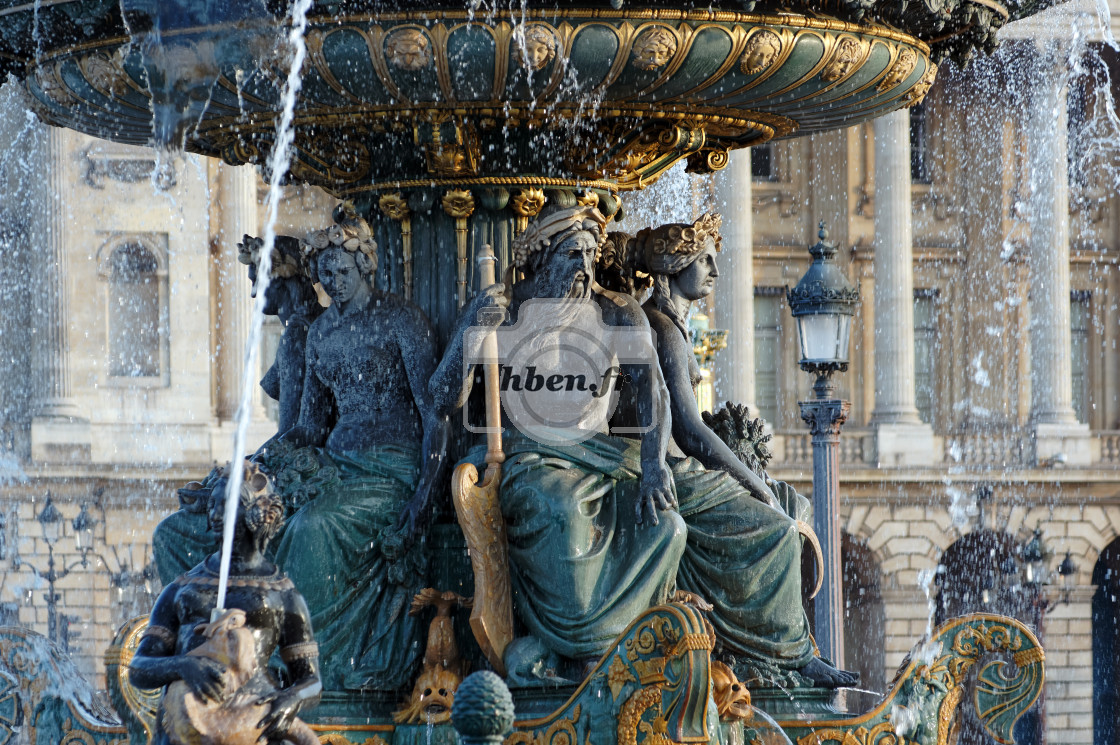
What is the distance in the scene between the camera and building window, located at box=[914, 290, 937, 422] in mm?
42562

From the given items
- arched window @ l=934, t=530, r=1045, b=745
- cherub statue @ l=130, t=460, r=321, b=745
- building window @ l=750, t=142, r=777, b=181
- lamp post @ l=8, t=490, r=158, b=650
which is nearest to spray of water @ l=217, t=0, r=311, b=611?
cherub statue @ l=130, t=460, r=321, b=745

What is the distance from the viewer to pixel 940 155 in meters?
42.5

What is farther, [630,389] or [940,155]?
[940,155]

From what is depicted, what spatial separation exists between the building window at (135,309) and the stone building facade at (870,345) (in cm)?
5

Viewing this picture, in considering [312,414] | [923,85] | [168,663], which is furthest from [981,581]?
[168,663]

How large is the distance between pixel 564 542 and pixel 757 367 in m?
35.1

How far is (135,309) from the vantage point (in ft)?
124

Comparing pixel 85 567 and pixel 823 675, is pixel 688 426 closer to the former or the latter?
pixel 823 675

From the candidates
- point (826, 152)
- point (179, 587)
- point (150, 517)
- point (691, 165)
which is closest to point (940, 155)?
point (826, 152)

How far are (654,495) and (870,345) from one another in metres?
36.7

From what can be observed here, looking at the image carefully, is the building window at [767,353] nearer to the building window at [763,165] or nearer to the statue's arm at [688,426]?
the building window at [763,165]

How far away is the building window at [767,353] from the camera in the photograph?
41.3 metres

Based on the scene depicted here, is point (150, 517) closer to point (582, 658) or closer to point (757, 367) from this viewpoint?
point (757, 367)

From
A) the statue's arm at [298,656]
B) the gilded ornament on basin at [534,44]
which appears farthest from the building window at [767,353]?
the statue's arm at [298,656]
